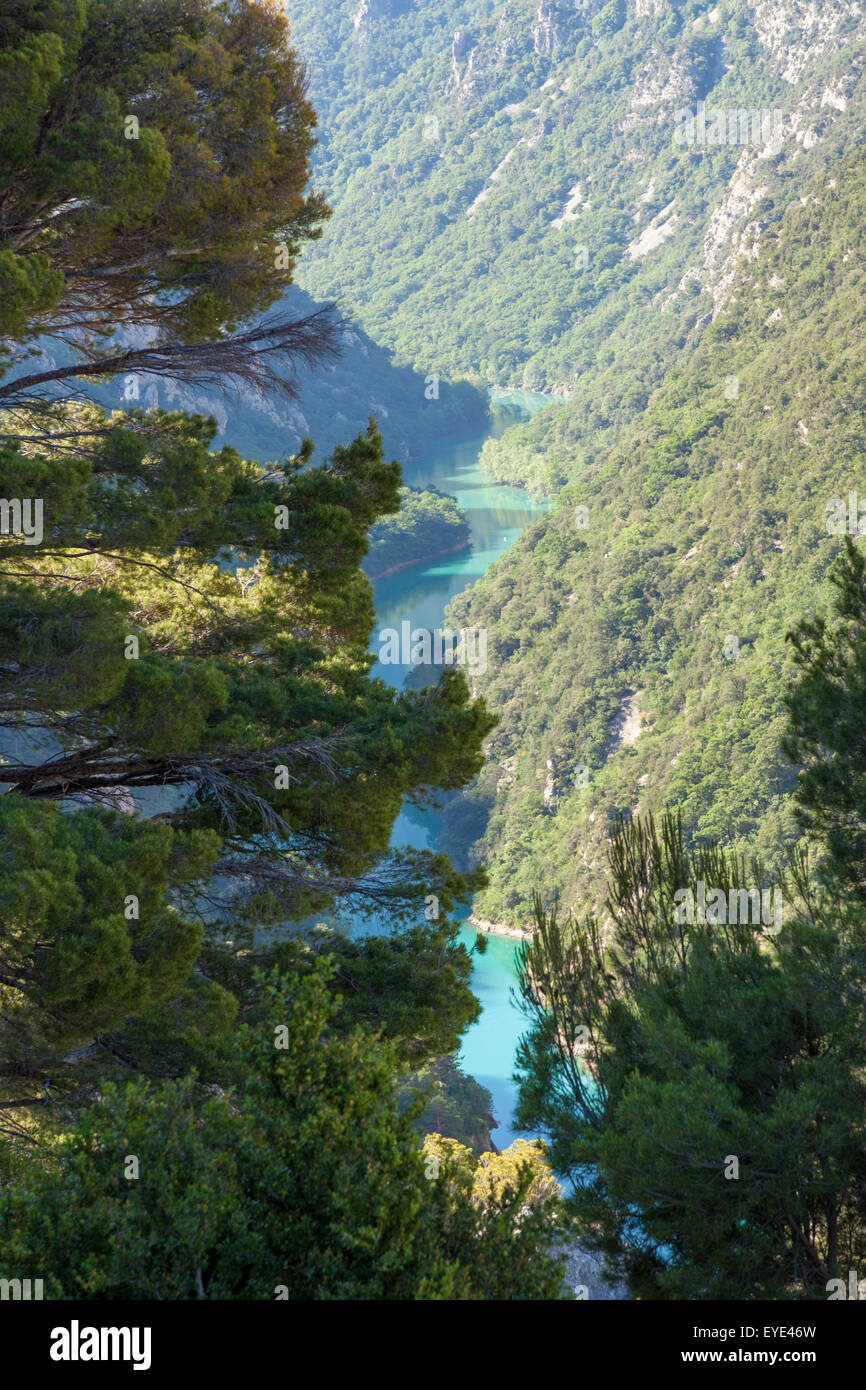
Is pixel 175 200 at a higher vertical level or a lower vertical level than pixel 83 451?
higher

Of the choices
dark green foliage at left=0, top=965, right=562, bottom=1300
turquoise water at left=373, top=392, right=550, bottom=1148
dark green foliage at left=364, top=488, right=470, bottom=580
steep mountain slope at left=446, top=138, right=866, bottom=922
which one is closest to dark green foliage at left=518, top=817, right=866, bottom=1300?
dark green foliage at left=0, top=965, right=562, bottom=1300

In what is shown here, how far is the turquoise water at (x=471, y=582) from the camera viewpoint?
110 feet

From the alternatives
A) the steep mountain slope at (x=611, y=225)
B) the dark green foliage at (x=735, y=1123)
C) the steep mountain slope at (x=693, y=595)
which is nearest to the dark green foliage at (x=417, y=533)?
the steep mountain slope at (x=693, y=595)

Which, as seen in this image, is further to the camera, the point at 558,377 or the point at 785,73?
the point at 785,73

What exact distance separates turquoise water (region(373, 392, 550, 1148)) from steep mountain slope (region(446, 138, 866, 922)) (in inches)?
118

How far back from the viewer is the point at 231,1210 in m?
3.65

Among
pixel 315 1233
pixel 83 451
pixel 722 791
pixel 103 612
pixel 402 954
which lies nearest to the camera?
pixel 315 1233

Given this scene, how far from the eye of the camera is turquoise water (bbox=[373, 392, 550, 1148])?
110ft

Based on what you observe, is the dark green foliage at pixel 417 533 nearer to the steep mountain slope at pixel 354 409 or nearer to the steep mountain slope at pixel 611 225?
the steep mountain slope at pixel 354 409

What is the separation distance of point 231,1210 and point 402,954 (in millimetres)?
3081

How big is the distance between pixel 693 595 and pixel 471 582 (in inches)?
916

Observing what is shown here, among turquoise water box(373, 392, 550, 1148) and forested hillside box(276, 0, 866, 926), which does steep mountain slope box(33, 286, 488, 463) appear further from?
forested hillside box(276, 0, 866, 926)

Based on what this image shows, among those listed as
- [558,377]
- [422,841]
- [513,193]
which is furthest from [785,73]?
[422,841]
